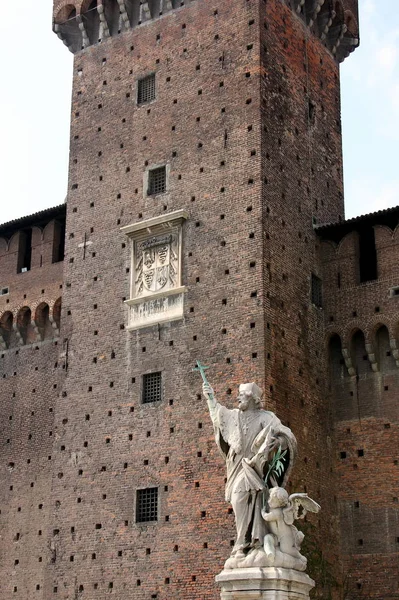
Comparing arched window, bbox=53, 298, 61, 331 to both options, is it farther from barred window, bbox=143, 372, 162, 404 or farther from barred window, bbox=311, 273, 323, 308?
barred window, bbox=311, 273, 323, 308

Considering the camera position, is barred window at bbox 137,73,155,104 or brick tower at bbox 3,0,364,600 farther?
barred window at bbox 137,73,155,104

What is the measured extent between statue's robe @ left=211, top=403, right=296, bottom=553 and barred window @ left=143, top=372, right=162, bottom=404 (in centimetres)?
543

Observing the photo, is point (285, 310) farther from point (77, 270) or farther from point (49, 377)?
point (49, 377)

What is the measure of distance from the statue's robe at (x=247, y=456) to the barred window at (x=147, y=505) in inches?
204

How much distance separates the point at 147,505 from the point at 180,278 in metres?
4.18

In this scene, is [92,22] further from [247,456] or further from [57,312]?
[247,456]

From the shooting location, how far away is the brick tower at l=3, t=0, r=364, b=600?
18.5 meters

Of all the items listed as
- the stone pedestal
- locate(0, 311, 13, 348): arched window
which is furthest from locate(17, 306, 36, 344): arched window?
the stone pedestal

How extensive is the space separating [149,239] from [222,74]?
3495 mm

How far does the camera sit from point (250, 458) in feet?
43.6

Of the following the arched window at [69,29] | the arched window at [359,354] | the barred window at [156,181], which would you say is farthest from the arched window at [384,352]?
the arched window at [69,29]

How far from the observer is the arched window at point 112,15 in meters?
22.8

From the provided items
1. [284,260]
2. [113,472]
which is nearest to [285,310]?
[284,260]

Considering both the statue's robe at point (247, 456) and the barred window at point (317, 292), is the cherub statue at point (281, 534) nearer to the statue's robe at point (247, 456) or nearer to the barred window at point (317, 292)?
the statue's robe at point (247, 456)
